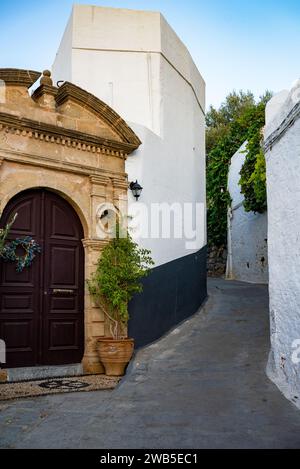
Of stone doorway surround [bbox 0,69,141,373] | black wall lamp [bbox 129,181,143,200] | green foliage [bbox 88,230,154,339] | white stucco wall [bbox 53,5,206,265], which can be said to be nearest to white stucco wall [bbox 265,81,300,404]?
green foliage [bbox 88,230,154,339]

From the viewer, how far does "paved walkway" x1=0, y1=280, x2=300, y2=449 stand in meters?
3.80

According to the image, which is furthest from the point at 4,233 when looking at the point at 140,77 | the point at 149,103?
the point at 140,77

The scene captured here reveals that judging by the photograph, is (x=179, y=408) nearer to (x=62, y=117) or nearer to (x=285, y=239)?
(x=285, y=239)

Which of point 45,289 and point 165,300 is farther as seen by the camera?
point 165,300

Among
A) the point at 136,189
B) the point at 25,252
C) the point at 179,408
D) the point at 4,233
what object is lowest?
the point at 179,408

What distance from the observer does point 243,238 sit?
596 inches

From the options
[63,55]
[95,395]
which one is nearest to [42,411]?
[95,395]

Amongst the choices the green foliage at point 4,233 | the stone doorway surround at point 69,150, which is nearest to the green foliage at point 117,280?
the stone doorway surround at point 69,150

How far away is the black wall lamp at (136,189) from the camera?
25.6 feet

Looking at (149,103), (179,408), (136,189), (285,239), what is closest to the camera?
(179,408)

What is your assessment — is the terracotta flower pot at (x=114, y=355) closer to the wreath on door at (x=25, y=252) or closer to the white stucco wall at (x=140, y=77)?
the wreath on door at (x=25, y=252)

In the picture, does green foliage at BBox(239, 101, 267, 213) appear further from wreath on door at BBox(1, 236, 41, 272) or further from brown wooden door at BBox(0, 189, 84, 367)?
wreath on door at BBox(1, 236, 41, 272)

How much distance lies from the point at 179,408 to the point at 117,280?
2717mm

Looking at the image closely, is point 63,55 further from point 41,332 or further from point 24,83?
point 41,332
